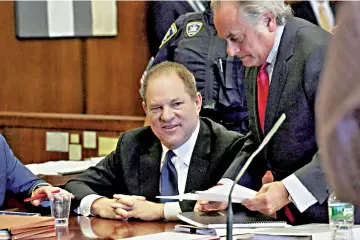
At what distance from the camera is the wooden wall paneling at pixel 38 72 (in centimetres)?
592

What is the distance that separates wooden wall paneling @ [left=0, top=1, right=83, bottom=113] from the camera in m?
5.92

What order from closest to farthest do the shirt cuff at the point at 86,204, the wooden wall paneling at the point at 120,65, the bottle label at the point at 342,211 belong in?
the bottle label at the point at 342,211 < the shirt cuff at the point at 86,204 < the wooden wall paneling at the point at 120,65

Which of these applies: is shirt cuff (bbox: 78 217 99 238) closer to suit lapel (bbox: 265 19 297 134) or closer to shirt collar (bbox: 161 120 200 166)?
shirt collar (bbox: 161 120 200 166)

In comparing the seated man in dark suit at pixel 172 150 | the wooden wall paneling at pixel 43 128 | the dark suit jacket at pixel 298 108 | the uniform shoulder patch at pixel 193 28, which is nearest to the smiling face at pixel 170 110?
the seated man in dark suit at pixel 172 150

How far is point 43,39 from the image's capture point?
19.7 ft

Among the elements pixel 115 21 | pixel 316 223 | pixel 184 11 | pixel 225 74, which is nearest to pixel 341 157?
pixel 316 223

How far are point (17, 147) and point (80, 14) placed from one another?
44.8 inches

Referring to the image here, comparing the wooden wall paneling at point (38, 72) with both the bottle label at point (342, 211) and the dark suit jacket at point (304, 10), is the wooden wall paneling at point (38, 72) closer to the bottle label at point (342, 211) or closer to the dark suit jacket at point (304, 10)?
the dark suit jacket at point (304, 10)

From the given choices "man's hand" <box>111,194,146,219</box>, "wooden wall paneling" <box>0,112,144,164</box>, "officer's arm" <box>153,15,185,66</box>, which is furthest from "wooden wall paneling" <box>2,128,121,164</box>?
"man's hand" <box>111,194,146,219</box>

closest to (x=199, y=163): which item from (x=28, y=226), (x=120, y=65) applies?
(x=28, y=226)

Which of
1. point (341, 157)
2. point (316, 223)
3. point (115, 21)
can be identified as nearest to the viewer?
point (341, 157)

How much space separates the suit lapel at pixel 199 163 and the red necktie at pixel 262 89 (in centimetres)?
41

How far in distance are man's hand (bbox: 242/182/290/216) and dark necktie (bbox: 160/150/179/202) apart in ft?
2.06

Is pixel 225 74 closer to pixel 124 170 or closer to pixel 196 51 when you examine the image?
pixel 196 51
